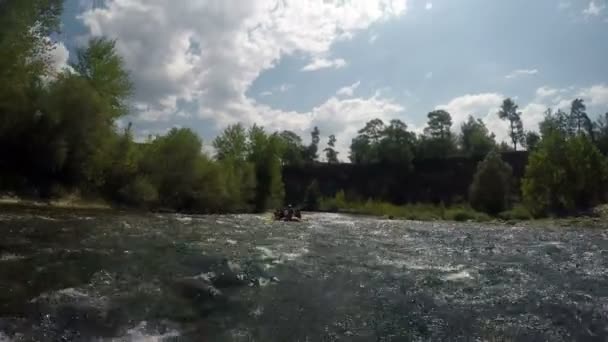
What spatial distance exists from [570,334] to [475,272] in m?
4.78

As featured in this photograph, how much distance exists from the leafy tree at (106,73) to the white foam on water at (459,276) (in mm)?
29824

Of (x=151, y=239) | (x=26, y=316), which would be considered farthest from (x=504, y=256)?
(x=26, y=316)

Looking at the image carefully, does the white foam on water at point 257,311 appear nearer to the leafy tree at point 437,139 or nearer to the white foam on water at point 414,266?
the white foam on water at point 414,266

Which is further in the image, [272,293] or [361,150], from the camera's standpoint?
[361,150]

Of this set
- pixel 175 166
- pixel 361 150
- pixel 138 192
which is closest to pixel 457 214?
pixel 175 166

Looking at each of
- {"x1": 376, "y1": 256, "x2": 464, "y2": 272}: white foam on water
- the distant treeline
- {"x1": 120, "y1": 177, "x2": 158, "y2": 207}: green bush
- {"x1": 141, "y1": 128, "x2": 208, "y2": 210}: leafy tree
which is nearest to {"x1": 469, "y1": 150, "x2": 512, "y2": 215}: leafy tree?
the distant treeline

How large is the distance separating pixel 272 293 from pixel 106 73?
31.7 meters

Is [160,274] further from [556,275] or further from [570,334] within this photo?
[556,275]

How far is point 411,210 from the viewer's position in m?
52.7

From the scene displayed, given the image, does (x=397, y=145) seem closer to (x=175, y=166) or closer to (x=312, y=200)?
(x=312, y=200)

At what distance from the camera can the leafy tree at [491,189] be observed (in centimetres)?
5359

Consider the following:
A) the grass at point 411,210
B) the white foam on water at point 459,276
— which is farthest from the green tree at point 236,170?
the white foam on water at point 459,276

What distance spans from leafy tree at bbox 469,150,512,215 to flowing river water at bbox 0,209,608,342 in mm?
40912

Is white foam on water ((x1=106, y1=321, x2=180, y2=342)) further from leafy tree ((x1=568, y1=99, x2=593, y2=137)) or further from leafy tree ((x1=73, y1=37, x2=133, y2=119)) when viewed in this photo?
leafy tree ((x1=568, y1=99, x2=593, y2=137))
